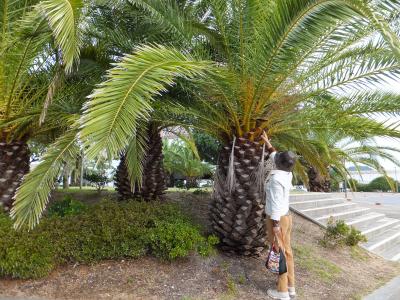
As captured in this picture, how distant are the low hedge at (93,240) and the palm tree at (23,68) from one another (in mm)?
1085

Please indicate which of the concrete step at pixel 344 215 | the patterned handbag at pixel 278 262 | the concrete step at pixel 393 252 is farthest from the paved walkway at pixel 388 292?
the concrete step at pixel 344 215

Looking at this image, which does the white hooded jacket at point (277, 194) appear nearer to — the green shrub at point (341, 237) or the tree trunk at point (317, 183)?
the green shrub at point (341, 237)

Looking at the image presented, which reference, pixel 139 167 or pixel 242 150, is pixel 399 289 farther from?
pixel 139 167

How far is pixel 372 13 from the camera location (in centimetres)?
372

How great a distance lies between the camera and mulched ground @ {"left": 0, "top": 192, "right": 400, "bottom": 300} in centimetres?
506

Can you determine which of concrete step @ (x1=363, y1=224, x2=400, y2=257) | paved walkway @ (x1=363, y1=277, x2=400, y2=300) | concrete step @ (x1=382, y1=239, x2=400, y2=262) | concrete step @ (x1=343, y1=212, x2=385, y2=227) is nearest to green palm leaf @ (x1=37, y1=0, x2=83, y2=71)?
paved walkway @ (x1=363, y1=277, x2=400, y2=300)

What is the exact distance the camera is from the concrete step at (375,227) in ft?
32.4

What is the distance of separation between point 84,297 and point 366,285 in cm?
434

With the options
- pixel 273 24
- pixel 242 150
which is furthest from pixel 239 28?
pixel 242 150

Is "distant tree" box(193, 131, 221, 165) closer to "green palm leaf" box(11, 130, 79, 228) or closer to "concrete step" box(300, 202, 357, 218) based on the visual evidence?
"concrete step" box(300, 202, 357, 218)

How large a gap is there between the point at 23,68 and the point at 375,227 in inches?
382

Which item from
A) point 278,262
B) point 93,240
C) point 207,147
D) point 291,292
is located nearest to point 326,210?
point 291,292

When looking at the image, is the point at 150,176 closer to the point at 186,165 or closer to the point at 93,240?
the point at 93,240

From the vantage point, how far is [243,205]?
237 inches
